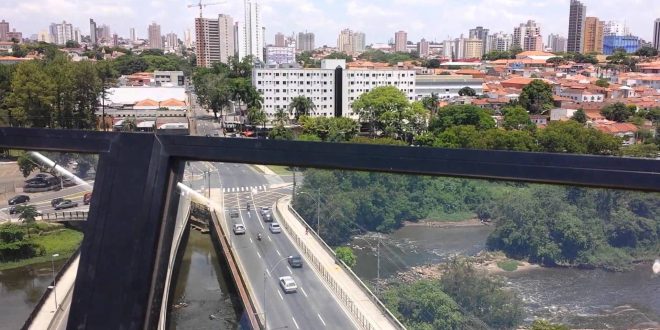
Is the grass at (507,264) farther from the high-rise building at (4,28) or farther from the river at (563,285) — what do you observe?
the high-rise building at (4,28)

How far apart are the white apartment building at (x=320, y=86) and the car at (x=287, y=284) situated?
50.9 ft

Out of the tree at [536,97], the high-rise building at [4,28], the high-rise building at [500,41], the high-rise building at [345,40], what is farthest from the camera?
the high-rise building at [345,40]

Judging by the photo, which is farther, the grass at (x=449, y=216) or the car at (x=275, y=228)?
the car at (x=275, y=228)

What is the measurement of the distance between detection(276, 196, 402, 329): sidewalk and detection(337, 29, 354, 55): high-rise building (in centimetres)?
5670

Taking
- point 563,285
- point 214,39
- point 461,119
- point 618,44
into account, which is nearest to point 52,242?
point 563,285

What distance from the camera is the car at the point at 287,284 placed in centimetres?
70

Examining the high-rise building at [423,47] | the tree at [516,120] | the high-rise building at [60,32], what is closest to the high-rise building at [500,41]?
the high-rise building at [423,47]

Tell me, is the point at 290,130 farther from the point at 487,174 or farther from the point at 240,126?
the point at 487,174

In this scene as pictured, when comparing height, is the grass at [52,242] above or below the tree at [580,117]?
above

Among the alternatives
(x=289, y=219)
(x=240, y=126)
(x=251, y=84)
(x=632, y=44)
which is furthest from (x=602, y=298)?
(x=632, y=44)

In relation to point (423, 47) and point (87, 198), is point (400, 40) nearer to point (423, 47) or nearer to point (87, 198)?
point (423, 47)

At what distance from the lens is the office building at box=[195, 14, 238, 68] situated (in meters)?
36.7

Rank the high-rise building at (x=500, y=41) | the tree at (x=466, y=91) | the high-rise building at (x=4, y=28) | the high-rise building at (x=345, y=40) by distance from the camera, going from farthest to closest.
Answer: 1. the high-rise building at (x=345, y=40)
2. the high-rise building at (x=500, y=41)
3. the high-rise building at (x=4, y=28)
4. the tree at (x=466, y=91)

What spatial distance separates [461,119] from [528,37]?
1437 inches
